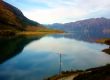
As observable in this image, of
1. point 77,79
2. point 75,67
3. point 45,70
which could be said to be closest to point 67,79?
point 77,79

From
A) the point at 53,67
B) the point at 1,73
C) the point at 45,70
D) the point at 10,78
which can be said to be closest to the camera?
the point at 10,78

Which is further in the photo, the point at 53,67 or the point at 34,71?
the point at 53,67

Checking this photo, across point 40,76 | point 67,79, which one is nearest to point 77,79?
point 67,79

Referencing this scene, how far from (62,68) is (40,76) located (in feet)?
51.5

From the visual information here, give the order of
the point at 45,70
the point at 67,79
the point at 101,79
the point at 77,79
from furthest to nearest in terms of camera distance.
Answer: the point at 45,70 < the point at 67,79 < the point at 77,79 < the point at 101,79

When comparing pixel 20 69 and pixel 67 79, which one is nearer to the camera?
pixel 67 79

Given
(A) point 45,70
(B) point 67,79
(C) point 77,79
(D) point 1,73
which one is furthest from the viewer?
(A) point 45,70

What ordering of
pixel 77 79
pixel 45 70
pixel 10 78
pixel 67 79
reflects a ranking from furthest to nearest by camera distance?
pixel 45 70
pixel 10 78
pixel 67 79
pixel 77 79

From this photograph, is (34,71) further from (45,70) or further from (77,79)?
(77,79)

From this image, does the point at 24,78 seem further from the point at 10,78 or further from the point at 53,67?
the point at 53,67

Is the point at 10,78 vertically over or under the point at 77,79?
under

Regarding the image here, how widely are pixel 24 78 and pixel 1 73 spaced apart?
11.3 metres

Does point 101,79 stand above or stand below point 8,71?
above

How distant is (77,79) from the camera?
51.3 m
